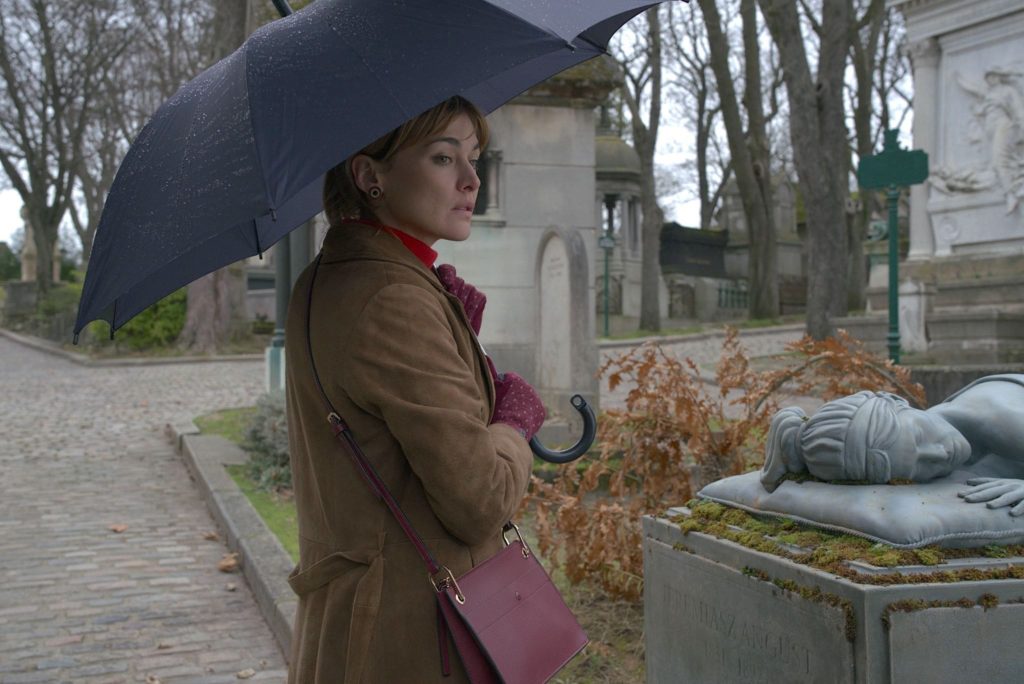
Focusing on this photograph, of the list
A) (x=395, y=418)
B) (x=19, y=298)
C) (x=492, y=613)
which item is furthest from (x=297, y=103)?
(x=19, y=298)

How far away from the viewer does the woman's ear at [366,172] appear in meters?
2.20

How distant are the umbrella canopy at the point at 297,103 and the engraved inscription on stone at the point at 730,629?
1.67 metres

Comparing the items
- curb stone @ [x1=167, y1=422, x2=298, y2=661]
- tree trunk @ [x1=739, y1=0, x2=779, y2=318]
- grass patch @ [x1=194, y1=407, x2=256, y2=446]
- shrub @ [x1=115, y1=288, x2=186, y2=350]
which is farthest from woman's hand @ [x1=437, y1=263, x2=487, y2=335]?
shrub @ [x1=115, y1=288, x2=186, y2=350]

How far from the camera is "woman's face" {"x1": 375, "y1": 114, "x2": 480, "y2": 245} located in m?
2.19

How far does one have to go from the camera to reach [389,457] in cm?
204

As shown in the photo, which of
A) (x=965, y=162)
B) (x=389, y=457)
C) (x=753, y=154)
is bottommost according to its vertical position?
(x=389, y=457)

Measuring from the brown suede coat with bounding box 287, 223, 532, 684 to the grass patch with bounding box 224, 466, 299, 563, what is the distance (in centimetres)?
443

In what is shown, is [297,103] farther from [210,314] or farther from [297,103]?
[210,314]

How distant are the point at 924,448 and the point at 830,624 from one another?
61 centimetres

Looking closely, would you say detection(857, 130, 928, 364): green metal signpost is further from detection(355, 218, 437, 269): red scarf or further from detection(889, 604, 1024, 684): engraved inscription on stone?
detection(355, 218, 437, 269): red scarf

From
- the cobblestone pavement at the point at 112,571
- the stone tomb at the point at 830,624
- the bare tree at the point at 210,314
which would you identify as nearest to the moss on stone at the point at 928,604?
the stone tomb at the point at 830,624

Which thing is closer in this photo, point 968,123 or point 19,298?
point 968,123

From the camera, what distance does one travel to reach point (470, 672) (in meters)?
2.03

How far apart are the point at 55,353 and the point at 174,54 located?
11.4 meters
